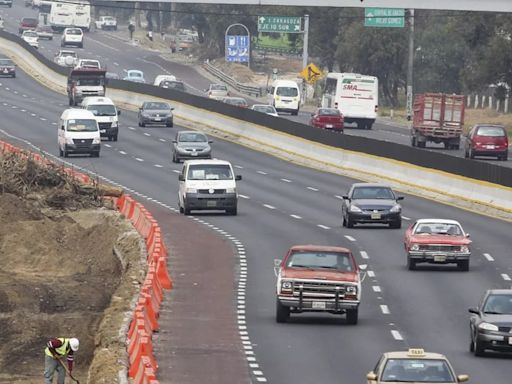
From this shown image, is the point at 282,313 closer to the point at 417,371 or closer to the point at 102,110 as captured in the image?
the point at 417,371

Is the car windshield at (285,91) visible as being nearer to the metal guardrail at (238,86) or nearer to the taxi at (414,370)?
the metal guardrail at (238,86)

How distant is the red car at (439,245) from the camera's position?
39781mm

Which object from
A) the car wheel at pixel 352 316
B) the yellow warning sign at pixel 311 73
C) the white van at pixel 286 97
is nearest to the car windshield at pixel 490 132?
the yellow warning sign at pixel 311 73

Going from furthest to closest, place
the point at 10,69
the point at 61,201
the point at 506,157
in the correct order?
1. the point at 10,69
2. the point at 506,157
3. the point at 61,201

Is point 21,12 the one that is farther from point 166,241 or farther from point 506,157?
point 166,241

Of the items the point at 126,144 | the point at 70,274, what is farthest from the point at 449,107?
the point at 70,274

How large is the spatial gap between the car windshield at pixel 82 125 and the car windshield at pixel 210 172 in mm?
20886

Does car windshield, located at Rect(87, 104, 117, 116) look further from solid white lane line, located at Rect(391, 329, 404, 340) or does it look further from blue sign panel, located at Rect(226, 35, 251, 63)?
blue sign panel, located at Rect(226, 35, 251, 63)

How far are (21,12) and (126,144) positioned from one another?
11320 cm

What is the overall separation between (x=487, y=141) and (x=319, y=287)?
42898mm

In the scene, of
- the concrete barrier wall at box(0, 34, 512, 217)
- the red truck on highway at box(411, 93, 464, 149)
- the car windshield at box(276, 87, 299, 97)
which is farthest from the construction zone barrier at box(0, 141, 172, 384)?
the car windshield at box(276, 87, 299, 97)

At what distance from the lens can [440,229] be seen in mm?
40312

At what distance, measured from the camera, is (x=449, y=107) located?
80.9 meters

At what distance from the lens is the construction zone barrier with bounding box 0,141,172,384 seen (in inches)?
940
